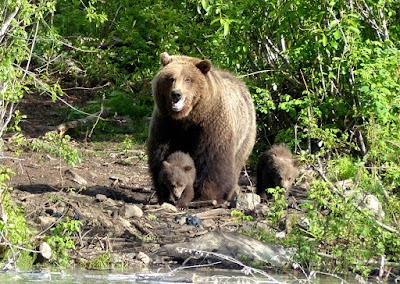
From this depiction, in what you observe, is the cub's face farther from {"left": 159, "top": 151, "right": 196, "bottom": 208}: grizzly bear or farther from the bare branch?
the bare branch

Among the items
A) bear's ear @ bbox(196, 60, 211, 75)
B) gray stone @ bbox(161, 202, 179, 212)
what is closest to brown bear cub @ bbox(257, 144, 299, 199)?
bear's ear @ bbox(196, 60, 211, 75)

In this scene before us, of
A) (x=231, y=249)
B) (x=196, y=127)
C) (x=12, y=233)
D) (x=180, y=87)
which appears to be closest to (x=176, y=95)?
(x=180, y=87)

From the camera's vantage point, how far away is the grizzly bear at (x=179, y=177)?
1209cm

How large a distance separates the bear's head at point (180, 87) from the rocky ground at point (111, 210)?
1.31 m

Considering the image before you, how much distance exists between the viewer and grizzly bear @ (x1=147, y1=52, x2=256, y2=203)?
1247cm

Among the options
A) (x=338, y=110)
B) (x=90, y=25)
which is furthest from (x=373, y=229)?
(x=90, y=25)

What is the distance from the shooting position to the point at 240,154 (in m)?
13.9

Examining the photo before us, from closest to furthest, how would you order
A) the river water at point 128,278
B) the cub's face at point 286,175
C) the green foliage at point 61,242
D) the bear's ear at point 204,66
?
the river water at point 128,278 → the green foliage at point 61,242 → the bear's ear at point 204,66 → the cub's face at point 286,175

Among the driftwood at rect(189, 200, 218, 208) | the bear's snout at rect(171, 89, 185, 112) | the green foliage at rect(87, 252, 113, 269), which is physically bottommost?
the driftwood at rect(189, 200, 218, 208)

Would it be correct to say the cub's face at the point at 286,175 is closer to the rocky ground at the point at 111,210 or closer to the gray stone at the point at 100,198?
the rocky ground at the point at 111,210

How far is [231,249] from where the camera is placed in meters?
9.67

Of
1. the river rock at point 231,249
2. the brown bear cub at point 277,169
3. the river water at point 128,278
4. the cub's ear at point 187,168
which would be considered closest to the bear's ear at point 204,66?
the cub's ear at point 187,168

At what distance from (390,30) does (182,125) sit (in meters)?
3.45

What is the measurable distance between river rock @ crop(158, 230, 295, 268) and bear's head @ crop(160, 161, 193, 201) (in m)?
2.15
